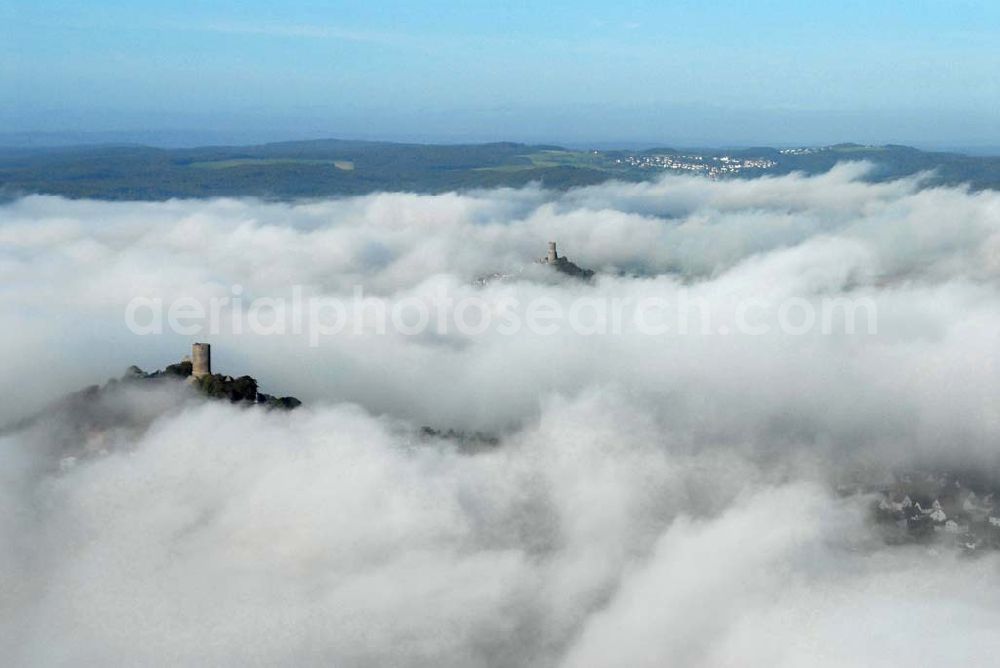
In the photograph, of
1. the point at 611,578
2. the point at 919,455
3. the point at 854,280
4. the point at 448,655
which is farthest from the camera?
the point at 854,280

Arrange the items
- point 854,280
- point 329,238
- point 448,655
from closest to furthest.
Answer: point 448,655 → point 854,280 → point 329,238

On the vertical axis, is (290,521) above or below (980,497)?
above

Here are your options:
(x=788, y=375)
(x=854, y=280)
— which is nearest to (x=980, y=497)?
(x=788, y=375)

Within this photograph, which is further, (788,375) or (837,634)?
(788,375)

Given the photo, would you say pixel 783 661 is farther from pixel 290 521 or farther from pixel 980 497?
pixel 980 497

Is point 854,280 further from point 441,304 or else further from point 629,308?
point 441,304

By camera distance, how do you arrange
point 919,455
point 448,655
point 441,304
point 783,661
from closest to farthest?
point 783,661 → point 448,655 → point 919,455 → point 441,304

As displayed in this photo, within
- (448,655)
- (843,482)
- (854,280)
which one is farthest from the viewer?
(854,280)

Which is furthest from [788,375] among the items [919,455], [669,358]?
[919,455]

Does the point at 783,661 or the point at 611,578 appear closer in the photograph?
the point at 783,661
